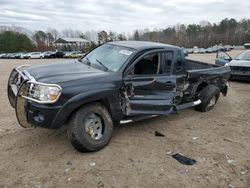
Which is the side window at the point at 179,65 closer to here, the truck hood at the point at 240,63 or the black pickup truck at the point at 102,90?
the black pickup truck at the point at 102,90

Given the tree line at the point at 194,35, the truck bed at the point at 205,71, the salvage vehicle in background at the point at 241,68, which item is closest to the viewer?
the truck bed at the point at 205,71

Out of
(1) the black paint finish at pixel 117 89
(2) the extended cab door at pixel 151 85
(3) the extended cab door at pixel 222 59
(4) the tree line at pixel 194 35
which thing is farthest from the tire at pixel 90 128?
(4) the tree line at pixel 194 35

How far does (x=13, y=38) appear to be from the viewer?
77.0 m

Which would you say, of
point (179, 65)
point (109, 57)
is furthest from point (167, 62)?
point (109, 57)

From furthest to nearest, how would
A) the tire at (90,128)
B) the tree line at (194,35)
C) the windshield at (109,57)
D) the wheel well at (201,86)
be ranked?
the tree line at (194,35), the wheel well at (201,86), the windshield at (109,57), the tire at (90,128)

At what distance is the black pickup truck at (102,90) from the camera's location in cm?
392

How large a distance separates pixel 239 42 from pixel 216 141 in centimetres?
11414

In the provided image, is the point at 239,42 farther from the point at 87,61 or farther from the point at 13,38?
the point at 87,61

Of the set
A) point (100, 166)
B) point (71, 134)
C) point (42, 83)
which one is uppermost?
Answer: point (42, 83)

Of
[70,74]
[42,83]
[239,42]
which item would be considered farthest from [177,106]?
[239,42]

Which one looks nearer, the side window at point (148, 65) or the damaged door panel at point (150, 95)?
the damaged door panel at point (150, 95)

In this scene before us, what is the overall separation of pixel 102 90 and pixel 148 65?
52.3 inches

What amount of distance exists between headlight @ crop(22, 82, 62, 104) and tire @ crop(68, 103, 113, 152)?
1.54 ft

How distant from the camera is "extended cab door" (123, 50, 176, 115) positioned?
15.5ft
